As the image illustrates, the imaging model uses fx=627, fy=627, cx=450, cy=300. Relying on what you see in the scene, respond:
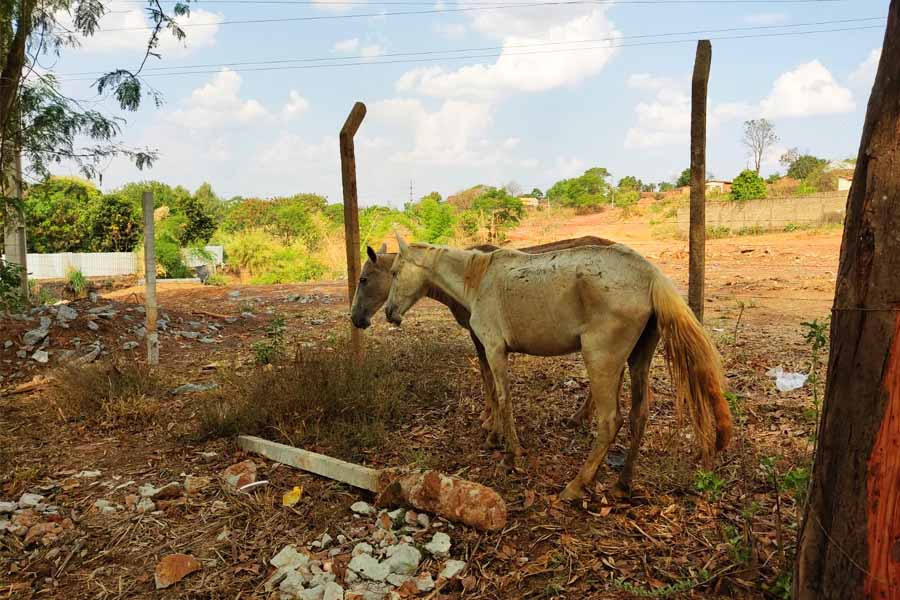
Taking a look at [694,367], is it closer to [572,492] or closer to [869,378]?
[572,492]

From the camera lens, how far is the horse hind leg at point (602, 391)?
150 inches

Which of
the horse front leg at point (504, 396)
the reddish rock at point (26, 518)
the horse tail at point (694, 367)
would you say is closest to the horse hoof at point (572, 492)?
Result: the horse front leg at point (504, 396)

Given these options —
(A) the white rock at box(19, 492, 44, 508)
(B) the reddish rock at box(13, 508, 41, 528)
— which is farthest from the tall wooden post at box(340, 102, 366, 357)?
(B) the reddish rock at box(13, 508, 41, 528)

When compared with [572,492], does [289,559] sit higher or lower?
lower

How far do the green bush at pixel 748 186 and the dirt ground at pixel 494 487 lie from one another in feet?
80.8

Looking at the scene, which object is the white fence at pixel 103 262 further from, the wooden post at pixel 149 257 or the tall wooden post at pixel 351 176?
the tall wooden post at pixel 351 176

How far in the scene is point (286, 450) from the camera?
184 inches

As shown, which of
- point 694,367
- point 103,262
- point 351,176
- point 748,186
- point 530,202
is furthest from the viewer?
point 530,202

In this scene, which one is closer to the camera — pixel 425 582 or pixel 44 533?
pixel 425 582

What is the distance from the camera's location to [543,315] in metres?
4.18

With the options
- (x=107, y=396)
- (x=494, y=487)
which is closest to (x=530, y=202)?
(x=107, y=396)

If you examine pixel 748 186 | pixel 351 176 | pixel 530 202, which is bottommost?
pixel 351 176

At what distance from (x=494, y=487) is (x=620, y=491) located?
802mm

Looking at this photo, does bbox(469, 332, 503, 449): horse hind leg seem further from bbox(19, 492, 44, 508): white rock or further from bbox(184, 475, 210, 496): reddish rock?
bbox(19, 492, 44, 508): white rock
